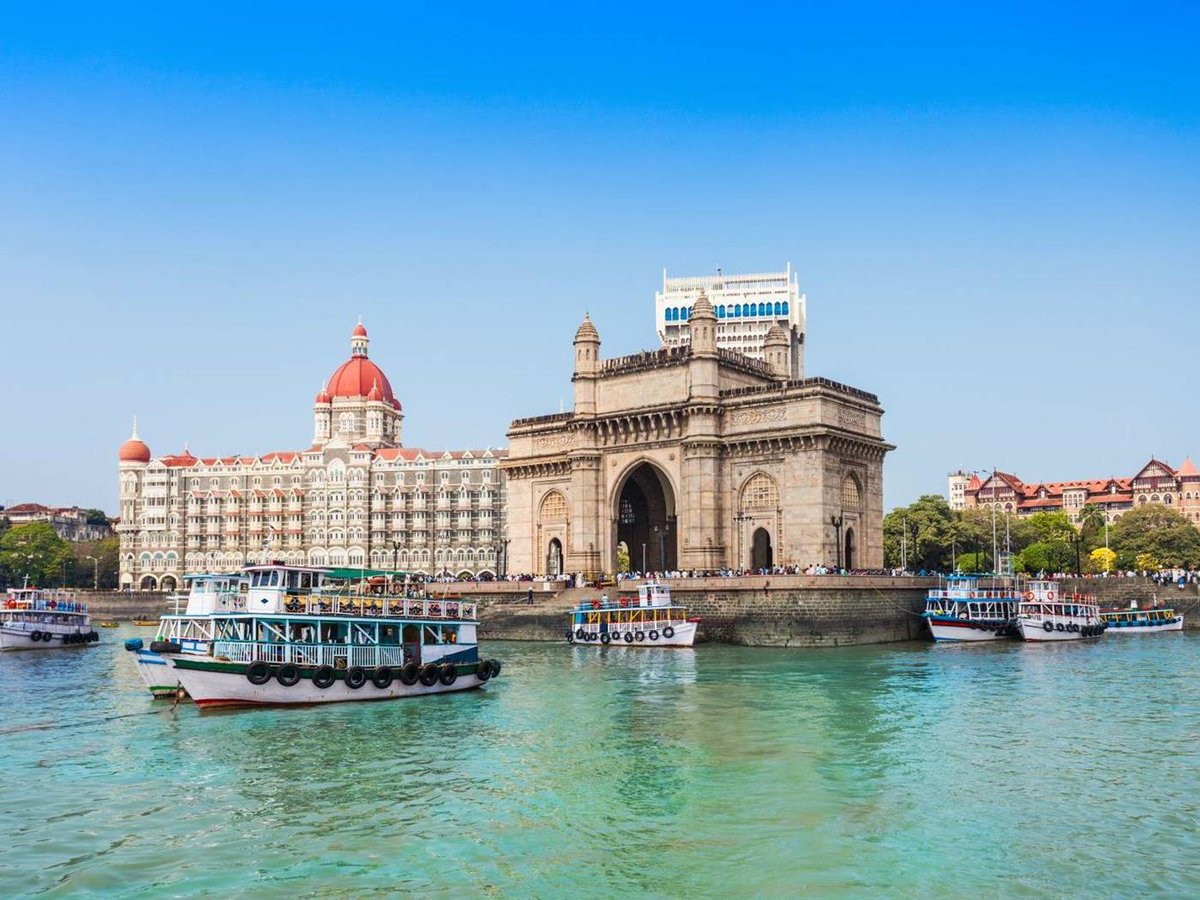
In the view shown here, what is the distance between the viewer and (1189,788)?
23.5m

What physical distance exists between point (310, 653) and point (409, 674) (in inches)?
139

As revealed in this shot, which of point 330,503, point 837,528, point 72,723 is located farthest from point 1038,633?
point 330,503

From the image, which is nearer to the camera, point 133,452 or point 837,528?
point 837,528

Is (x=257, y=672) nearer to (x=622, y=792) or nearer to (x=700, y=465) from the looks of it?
(x=622, y=792)

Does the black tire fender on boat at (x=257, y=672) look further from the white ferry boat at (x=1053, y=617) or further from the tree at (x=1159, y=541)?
the tree at (x=1159, y=541)

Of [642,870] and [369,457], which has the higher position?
[369,457]

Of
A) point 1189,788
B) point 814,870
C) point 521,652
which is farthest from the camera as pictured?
point 521,652

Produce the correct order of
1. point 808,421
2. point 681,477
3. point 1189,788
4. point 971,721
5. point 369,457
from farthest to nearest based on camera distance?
point 369,457, point 681,477, point 808,421, point 971,721, point 1189,788

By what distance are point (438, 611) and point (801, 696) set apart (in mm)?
13355

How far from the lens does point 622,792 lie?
23438 millimetres

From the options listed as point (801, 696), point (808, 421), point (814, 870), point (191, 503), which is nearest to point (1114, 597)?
point (808, 421)

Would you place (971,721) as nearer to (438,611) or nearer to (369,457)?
(438,611)

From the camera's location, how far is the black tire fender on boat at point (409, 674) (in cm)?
3750

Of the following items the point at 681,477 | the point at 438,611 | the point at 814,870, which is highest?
the point at 681,477
